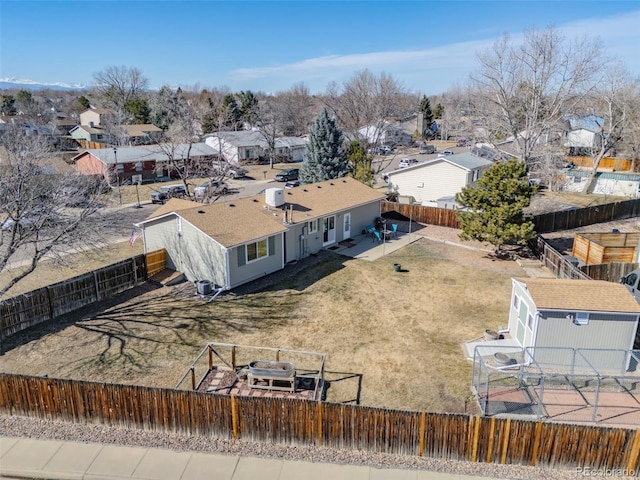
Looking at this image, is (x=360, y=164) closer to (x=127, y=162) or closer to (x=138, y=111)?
(x=127, y=162)

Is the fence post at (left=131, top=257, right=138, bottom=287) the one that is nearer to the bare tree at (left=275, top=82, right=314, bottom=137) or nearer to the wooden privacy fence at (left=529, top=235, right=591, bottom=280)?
the wooden privacy fence at (left=529, top=235, right=591, bottom=280)

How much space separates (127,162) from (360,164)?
24.5 m

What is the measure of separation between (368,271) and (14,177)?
54.2ft

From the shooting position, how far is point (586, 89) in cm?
3694

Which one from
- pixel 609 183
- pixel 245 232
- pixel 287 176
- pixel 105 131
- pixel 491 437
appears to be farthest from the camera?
pixel 105 131

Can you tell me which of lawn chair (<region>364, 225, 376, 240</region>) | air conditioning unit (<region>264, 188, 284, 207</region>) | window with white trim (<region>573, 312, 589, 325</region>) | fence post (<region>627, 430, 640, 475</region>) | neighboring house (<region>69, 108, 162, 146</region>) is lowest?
fence post (<region>627, 430, 640, 475</region>)

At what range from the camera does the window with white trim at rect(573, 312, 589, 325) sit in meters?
14.9

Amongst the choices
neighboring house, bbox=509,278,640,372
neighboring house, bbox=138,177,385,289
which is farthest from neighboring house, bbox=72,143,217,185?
→ neighboring house, bbox=509,278,640,372

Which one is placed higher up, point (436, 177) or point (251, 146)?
point (251, 146)

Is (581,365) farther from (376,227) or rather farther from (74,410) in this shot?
(376,227)

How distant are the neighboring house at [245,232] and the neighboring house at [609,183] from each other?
1152 inches

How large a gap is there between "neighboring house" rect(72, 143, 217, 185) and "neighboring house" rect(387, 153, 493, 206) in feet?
67.0

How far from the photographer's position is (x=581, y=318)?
15.0 meters

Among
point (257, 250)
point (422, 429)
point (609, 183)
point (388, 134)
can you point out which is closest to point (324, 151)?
point (257, 250)
